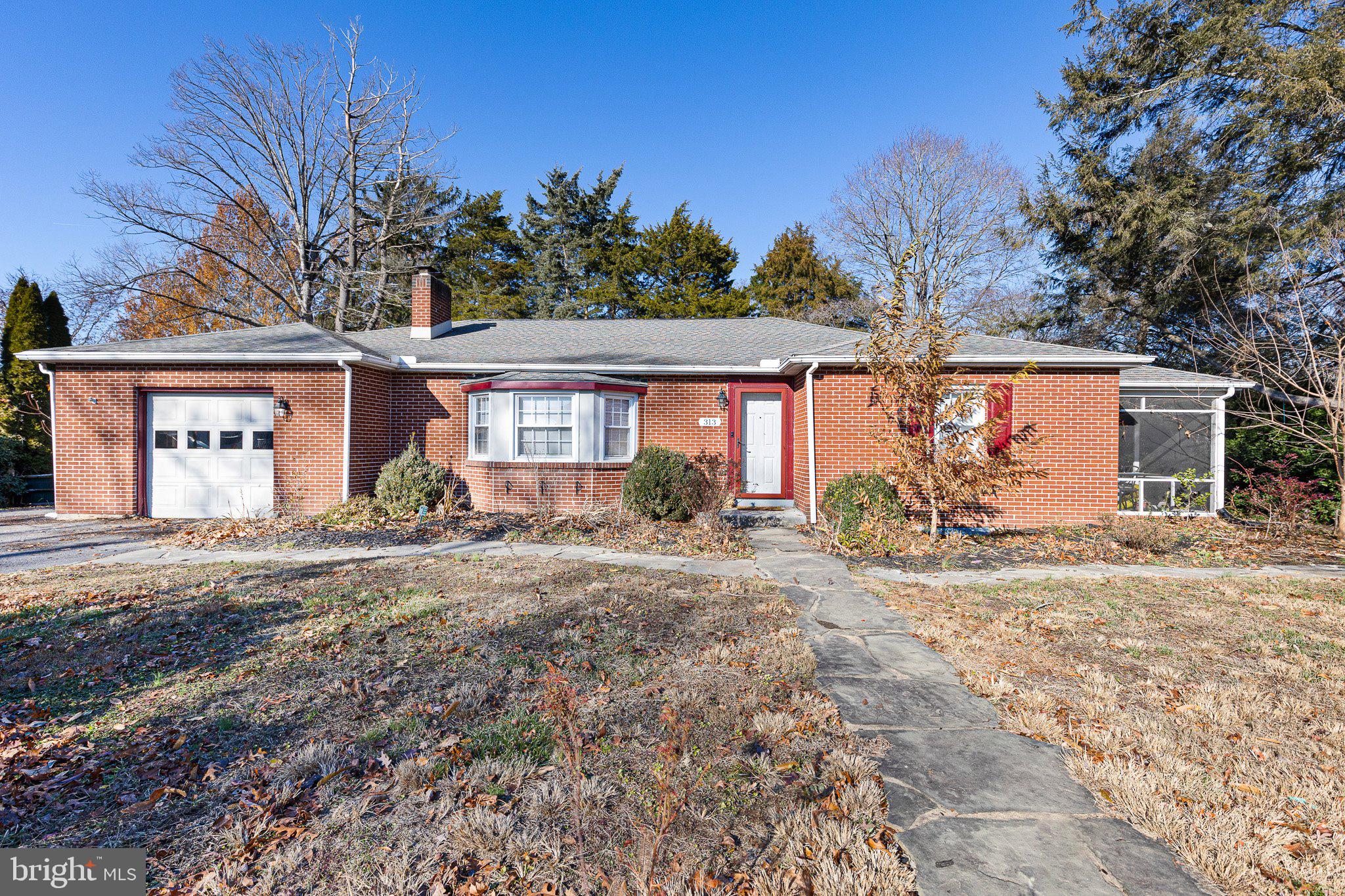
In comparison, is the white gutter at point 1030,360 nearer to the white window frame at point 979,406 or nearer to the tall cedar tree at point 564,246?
the white window frame at point 979,406

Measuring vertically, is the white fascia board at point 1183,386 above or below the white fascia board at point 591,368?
below

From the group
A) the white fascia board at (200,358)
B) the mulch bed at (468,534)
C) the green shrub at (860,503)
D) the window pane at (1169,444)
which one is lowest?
the mulch bed at (468,534)

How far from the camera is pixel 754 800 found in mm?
2395

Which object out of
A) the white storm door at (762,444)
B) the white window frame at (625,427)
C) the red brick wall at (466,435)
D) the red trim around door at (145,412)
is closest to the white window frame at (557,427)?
the red brick wall at (466,435)

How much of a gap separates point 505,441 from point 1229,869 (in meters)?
10.2

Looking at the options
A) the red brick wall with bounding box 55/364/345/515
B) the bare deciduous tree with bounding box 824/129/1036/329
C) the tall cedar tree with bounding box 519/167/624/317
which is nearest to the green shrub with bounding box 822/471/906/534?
the red brick wall with bounding box 55/364/345/515

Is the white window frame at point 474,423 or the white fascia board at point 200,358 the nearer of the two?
the white fascia board at point 200,358

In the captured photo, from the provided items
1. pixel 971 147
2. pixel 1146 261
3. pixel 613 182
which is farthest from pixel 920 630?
pixel 613 182

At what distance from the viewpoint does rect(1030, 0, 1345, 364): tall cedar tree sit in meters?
13.6

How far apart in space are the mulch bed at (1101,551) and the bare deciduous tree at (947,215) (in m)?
14.3

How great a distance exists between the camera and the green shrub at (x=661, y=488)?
9.35 meters

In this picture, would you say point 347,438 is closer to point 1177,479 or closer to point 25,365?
point 25,365

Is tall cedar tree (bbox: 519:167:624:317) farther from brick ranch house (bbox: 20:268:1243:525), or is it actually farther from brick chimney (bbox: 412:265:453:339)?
brick ranch house (bbox: 20:268:1243:525)

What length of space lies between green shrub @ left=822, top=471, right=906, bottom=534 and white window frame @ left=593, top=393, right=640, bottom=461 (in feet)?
13.9
